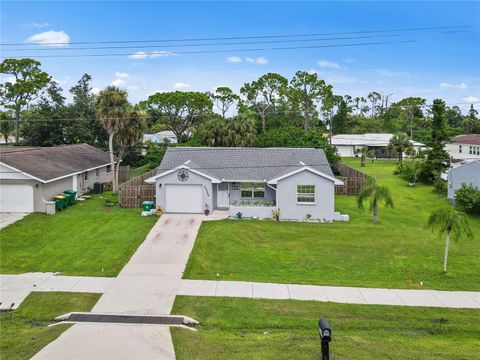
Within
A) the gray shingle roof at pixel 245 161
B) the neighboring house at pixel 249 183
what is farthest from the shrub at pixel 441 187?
the neighboring house at pixel 249 183

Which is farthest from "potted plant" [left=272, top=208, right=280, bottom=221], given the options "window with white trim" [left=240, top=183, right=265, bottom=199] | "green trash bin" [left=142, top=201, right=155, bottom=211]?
"green trash bin" [left=142, top=201, right=155, bottom=211]

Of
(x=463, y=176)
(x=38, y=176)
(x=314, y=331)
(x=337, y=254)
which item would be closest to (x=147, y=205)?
(x=38, y=176)

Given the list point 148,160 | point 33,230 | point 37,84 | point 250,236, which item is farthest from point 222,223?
point 37,84

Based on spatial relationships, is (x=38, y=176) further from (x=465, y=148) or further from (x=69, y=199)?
(x=465, y=148)

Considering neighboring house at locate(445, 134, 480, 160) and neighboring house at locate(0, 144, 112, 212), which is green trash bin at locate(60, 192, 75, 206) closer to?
neighboring house at locate(0, 144, 112, 212)

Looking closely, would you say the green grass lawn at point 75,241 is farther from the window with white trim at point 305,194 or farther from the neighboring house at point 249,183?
the window with white trim at point 305,194

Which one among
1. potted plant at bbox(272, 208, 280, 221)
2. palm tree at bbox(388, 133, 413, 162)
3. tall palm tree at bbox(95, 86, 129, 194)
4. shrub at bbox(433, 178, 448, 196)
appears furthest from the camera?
palm tree at bbox(388, 133, 413, 162)
